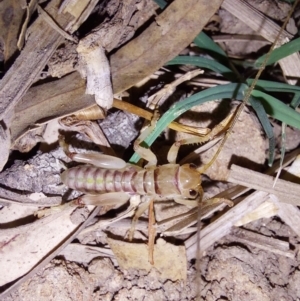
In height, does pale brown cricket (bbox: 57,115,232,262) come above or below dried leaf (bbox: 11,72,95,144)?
below

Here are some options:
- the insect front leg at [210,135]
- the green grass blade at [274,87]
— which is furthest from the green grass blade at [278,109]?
the insect front leg at [210,135]

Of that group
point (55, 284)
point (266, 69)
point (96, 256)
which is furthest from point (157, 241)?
point (266, 69)

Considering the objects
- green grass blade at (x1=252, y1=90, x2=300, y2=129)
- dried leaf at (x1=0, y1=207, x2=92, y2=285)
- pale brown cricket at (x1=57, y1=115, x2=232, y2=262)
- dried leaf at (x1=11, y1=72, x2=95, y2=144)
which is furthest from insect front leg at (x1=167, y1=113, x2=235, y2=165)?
dried leaf at (x1=0, y1=207, x2=92, y2=285)

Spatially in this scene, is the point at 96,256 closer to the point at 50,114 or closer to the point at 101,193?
the point at 101,193

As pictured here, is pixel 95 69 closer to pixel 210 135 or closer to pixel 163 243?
pixel 210 135

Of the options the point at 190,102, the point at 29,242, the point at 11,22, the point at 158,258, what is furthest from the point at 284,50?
the point at 29,242

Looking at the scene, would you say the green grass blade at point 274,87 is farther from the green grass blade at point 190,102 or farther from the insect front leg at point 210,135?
the insect front leg at point 210,135

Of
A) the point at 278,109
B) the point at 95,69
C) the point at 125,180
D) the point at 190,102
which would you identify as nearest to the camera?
the point at 95,69

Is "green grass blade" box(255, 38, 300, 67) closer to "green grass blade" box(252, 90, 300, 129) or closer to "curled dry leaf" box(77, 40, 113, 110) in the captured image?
"green grass blade" box(252, 90, 300, 129)

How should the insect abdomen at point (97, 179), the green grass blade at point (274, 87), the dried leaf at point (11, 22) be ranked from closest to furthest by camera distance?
the dried leaf at point (11, 22), the insect abdomen at point (97, 179), the green grass blade at point (274, 87)
